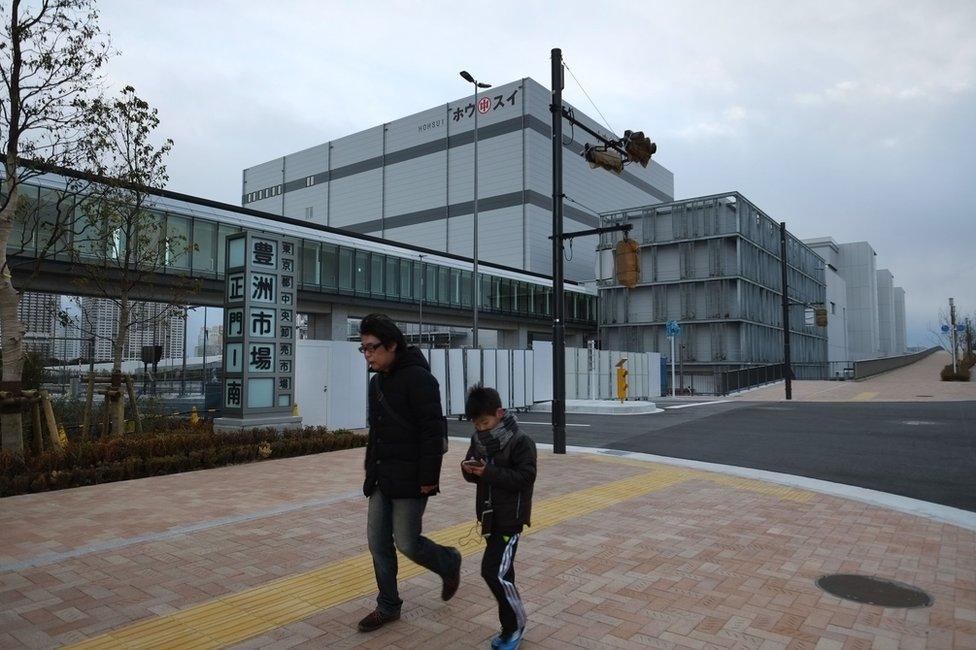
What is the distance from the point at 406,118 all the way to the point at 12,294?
2493 inches

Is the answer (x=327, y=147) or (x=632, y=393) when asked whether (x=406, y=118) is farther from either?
(x=632, y=393)

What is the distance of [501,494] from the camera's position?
3445 mm

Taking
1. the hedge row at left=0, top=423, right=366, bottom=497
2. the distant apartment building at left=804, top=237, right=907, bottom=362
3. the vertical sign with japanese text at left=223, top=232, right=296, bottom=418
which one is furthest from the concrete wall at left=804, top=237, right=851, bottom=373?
the hedge row at left=0, top=423, right=366, bottom=497

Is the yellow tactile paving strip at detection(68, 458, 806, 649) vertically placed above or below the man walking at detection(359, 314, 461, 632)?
below

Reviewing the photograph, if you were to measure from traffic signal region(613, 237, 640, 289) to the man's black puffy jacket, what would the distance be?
288 inches

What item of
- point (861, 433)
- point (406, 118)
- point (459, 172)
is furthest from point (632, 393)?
point (406, 118)

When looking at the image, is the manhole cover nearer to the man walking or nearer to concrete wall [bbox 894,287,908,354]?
the man walking

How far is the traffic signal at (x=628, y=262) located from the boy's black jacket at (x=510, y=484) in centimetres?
742

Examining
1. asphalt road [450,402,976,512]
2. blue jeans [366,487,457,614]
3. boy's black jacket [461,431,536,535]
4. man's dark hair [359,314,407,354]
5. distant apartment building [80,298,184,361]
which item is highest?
distant apartment building [80,298,184,361]

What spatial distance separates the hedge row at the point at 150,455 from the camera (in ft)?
26.4

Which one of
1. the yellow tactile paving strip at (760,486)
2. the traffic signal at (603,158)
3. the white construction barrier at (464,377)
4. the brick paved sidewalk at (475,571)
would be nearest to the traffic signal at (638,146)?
the traffic signal at (603,158)

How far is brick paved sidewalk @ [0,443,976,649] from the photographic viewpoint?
12.2 ft

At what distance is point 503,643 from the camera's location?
11.2 feet

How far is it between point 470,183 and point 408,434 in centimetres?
6007
